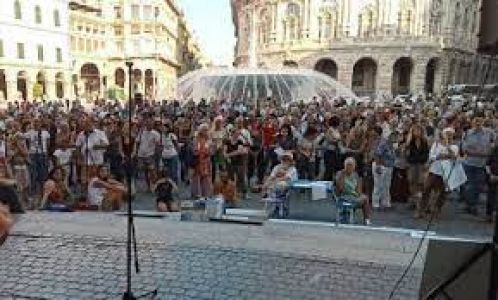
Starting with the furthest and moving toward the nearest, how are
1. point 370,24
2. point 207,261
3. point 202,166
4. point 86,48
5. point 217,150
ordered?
1. point 86,48
2. point 370,24
3. point 217,150
4. point 202,166
5. point 207,261

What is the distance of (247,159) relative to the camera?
465 inches

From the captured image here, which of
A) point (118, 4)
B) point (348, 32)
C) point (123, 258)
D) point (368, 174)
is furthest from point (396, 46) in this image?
point (123, 258)

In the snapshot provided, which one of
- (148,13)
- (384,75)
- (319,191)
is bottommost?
(319,191)

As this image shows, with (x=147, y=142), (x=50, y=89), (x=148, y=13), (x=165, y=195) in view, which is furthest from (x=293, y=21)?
(x=165, y=195)

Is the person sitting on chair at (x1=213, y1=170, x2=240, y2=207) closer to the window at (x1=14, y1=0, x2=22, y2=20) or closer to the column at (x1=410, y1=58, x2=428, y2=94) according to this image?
the window at (x1=14, y1=0, x2=22, y2=20)

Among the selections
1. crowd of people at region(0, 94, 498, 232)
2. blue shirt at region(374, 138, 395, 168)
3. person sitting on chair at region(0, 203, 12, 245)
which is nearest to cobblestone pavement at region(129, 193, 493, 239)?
crowd of people at region(0, 94, 498, 232)

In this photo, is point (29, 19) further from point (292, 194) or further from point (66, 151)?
point (292, 194)

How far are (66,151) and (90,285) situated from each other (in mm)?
6092

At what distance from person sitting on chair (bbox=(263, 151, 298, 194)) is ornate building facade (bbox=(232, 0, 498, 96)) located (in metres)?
52.6

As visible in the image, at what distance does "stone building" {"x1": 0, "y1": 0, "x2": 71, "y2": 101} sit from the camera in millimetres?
43938

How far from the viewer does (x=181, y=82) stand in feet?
119

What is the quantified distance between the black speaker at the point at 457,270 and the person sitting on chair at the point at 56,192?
730 cm

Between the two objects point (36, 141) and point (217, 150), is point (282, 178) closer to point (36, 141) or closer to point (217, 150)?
point (217, 150)

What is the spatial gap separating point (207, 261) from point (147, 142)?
5647 millimetres
